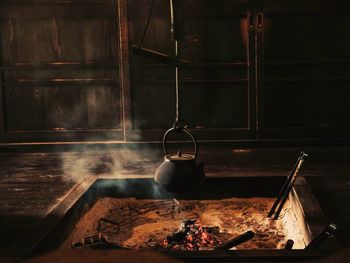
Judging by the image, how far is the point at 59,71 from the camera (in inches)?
280

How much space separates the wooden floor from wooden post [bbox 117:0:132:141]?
468 mm

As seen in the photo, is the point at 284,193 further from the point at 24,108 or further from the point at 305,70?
the point at 24,108

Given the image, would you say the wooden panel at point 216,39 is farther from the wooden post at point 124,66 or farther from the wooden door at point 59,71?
the wooden door at point 59,71

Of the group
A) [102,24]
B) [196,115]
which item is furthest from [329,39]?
[102,24]

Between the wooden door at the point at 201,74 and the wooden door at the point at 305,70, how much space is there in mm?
294

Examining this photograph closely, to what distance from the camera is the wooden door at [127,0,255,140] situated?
22.6 feet

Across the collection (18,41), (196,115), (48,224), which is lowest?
(48,224)

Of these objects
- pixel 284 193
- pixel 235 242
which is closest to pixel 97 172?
pixel 284 193

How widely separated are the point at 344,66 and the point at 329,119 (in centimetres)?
83

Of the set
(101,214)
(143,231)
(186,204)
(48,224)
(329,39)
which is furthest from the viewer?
(329,39)

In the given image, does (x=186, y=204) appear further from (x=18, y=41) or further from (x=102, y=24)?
(x=18, y=41)

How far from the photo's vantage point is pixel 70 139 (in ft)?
23.6

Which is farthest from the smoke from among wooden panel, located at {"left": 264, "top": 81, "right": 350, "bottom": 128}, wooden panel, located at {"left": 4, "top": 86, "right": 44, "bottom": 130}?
wooden panel, located at {"left": 264, "top": 81, "right": 350, "bottom": 128}

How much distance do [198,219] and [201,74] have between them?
3100 millimetres
